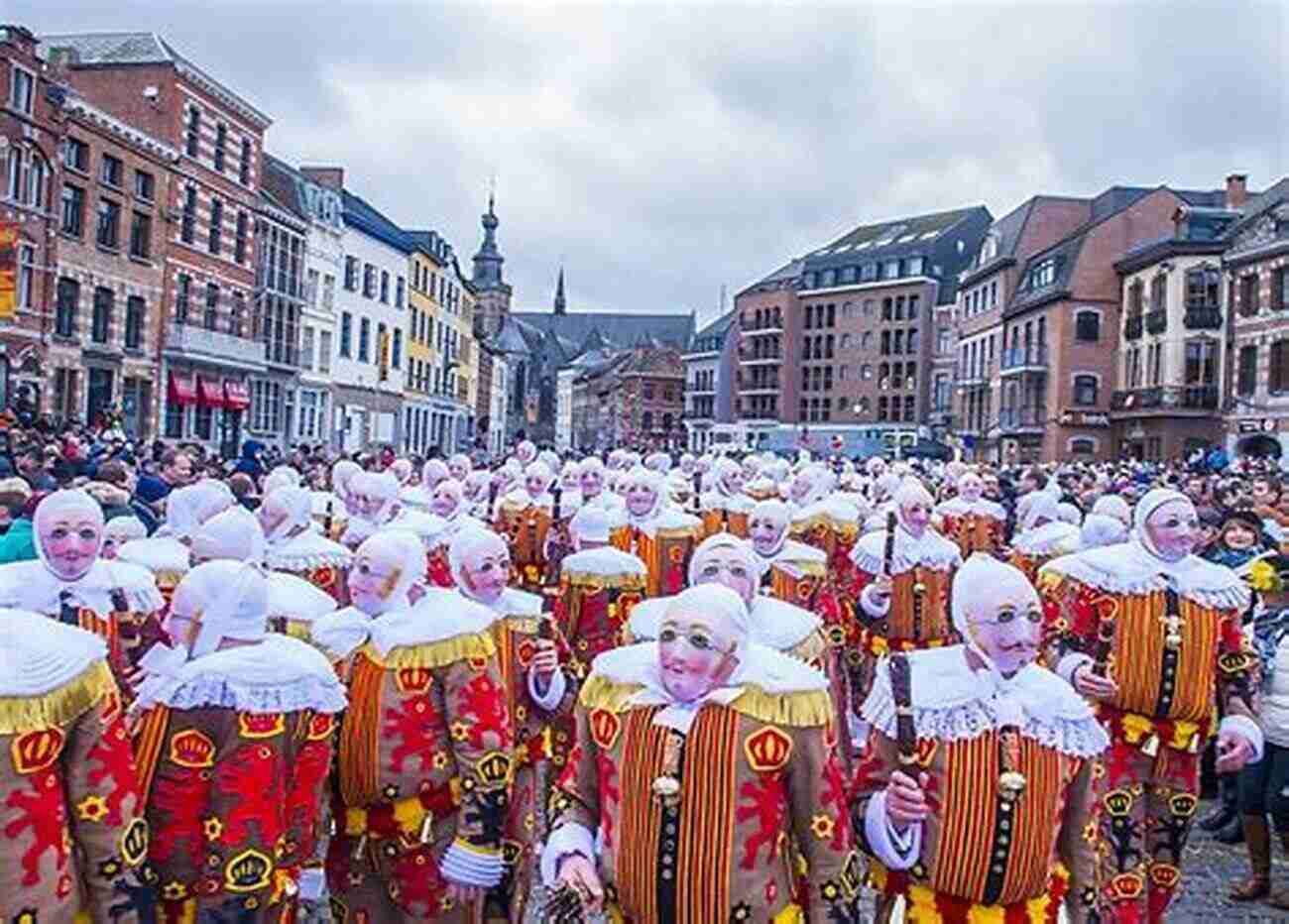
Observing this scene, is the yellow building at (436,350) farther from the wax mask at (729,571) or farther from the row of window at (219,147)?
the wax mask at (729,571)

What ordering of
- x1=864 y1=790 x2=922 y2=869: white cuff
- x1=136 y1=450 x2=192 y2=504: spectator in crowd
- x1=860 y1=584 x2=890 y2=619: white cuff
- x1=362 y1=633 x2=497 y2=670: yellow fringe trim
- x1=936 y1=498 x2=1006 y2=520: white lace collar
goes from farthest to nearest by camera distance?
x1=936 y1=498 x2=1006 y2=520: white lace collar
x1=136 y1=450 x2=192 y2=504: spectator in crowd
x1=860 y1=584 x2=890 y2=619: white cuff
x1=362 y1=633 x2=497 y2=670: yellow fringe trim
x1=864 y1=790 x2=922 y2=869: white cuff

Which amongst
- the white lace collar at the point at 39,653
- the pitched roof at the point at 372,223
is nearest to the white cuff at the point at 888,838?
the white lace collar at the point at 39,653

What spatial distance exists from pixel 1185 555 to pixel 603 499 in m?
6.85

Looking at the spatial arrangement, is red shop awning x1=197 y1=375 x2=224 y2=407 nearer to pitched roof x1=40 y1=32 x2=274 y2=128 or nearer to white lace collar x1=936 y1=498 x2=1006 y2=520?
pitched roof x1=40 y1=32 x2=274 y2=128

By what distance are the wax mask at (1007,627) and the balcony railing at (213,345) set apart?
4035 cm

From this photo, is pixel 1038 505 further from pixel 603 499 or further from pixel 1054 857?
pixel 1054 857

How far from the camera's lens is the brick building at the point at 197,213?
41781 mm

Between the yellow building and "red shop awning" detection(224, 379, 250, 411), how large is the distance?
17230mm

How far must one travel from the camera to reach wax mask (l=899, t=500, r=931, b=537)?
35.7 ft

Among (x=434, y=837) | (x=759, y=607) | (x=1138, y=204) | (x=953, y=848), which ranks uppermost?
(x=1138, y=204)

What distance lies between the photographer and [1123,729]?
6.74 metres

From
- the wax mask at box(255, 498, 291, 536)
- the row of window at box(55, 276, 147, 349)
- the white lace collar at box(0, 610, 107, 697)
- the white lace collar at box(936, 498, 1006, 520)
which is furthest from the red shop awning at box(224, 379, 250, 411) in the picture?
the white lace collar at box(0, 610, 107, 697)

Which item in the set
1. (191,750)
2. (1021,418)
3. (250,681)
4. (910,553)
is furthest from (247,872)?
(1021,418)

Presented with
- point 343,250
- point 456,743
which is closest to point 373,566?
point 456,743
